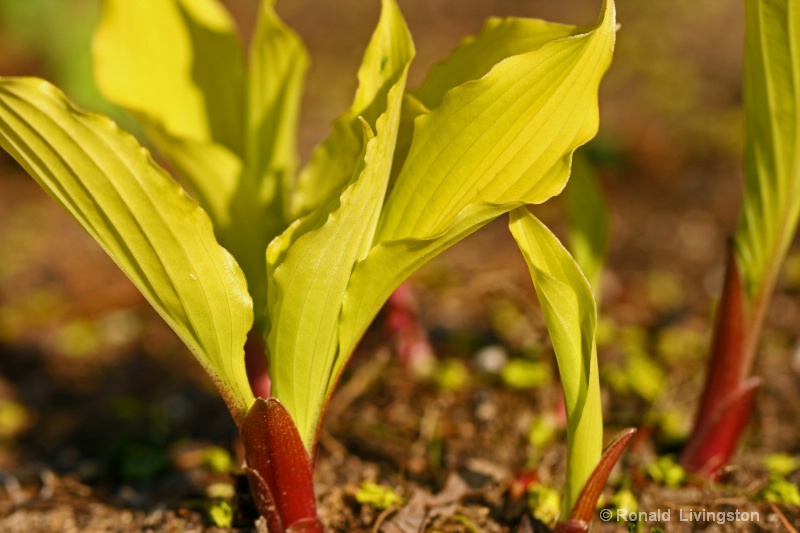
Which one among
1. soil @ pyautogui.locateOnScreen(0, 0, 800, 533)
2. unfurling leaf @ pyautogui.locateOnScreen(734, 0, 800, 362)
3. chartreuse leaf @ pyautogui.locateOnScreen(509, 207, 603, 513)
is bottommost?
soil @ pyautogui.locateOnScreen(0, 0, 800, 533)

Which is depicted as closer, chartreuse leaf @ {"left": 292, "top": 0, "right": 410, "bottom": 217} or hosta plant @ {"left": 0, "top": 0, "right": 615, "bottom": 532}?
hosta plant @ {"left": 0, "top": 0, "right": 615, "bottom": 532}

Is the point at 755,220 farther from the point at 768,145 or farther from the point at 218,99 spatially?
the point at 218,99

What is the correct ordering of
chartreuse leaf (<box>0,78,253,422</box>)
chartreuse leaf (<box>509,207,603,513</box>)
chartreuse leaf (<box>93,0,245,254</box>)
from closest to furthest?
chartreuse leaf (<box>0,78,253,422</box>) < chartreuse leaf (<box>509,207,603,513</box>) < chartreuse leaf (<box>93,0,245,254</box>)

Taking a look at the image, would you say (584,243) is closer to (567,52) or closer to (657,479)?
(657,479)

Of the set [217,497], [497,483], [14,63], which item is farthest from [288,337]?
[14,63]

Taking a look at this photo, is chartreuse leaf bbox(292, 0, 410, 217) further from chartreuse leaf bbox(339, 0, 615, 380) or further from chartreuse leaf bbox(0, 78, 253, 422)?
chartreuse leaf bbox(0, 78, 253, 422)

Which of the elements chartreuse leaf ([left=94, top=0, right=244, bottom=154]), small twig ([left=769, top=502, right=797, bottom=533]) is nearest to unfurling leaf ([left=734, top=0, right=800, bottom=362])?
small twig ([left=769, top=502, right=797, bottom=533])

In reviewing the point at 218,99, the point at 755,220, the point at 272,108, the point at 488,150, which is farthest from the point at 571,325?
the point at 218,99
